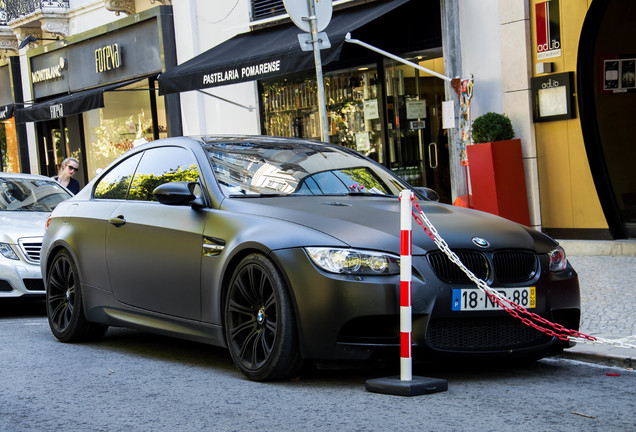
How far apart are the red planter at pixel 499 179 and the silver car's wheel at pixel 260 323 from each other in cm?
685

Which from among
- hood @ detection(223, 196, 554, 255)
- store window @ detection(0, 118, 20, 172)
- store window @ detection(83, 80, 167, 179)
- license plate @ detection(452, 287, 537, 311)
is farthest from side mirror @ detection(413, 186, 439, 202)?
store window @ detection(0, 118, 20, 172)

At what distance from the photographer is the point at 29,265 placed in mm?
9898

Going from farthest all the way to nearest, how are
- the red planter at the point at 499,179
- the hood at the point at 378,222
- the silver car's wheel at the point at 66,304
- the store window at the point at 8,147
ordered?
the store window at the point at 8,147 < the red planter at the point at 499,179 < the silver car's wheel at the point at 66,304 < the hood at the point at 378,222

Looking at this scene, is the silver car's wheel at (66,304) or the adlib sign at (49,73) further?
the adlib sign at (49,73)

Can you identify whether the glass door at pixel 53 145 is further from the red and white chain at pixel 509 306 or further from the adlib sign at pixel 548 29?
the red and white chain at pixel 509 306

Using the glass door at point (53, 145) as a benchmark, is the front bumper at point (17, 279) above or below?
below

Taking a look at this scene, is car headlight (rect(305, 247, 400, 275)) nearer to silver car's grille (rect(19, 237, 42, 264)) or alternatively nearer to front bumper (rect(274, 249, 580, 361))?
front bumper (rect(274, 249, 580, 361))

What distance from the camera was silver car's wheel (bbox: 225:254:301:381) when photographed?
5.42 metres

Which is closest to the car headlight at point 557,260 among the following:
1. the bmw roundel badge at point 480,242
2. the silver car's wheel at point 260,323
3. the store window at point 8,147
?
the bmw roundel badge at point 480,242

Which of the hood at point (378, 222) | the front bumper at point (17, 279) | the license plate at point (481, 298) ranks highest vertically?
the hood at point (378, 222)

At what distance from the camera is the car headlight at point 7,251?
9898 mm

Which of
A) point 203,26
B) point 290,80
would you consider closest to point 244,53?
point 290,80

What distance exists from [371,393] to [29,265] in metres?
5.62

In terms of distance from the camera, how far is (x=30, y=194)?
11.5 meters
